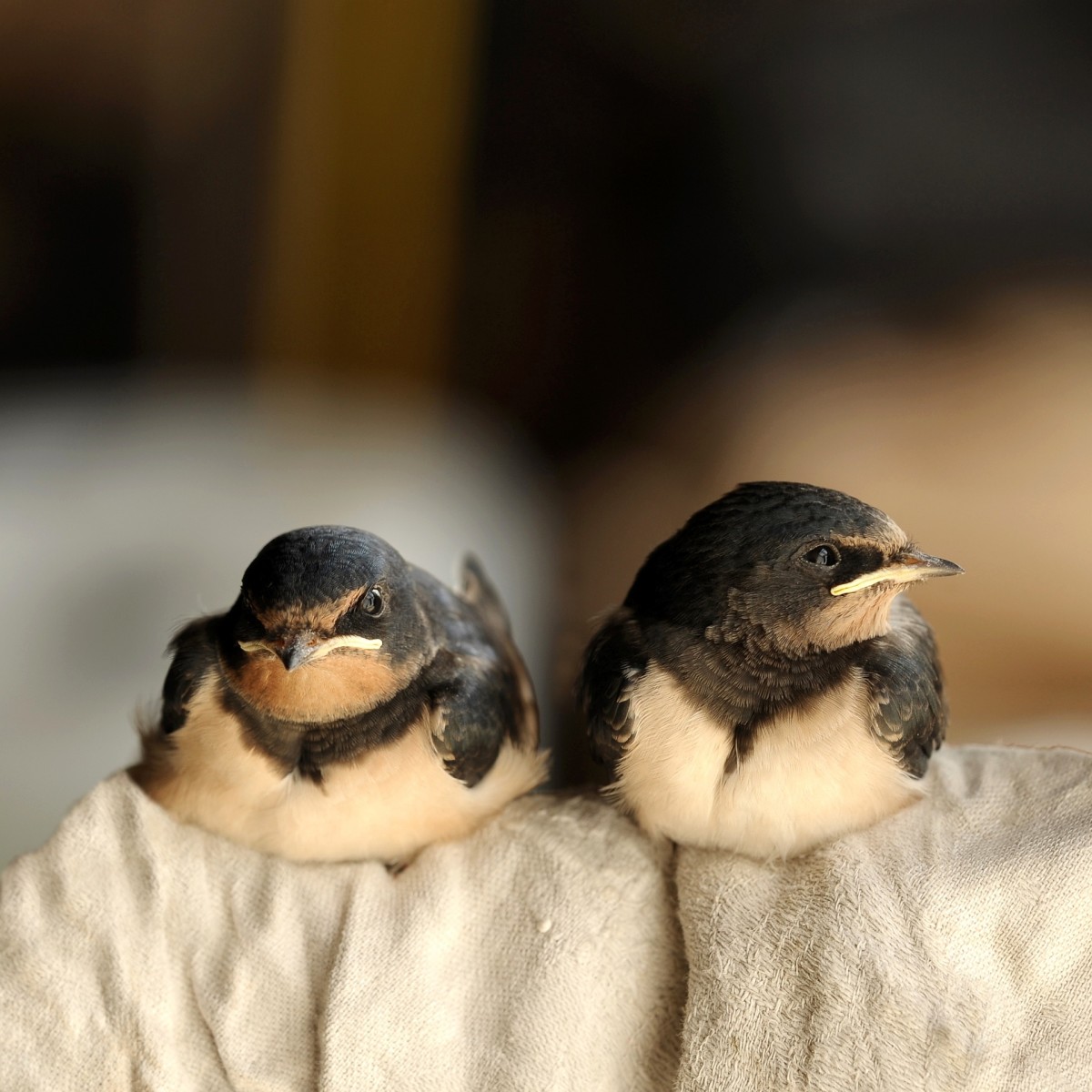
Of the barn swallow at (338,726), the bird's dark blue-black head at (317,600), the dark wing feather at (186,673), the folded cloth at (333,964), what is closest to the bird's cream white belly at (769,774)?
the folded cloth at (333,964)

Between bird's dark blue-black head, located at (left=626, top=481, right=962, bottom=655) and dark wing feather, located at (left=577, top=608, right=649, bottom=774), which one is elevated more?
bird's dark blue-black head, located at (left=626, top=481, right=962, bottom=655)

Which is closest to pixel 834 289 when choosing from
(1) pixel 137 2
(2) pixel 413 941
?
(1) pixel 137 2

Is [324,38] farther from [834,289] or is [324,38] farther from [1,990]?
[1,990]

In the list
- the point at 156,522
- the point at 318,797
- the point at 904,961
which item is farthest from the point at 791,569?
the point at 156,522

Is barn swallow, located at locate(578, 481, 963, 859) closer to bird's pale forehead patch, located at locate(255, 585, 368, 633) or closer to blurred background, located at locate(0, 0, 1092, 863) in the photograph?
bird's pale forehead patch, located at locate(255, 585, 368, 633)

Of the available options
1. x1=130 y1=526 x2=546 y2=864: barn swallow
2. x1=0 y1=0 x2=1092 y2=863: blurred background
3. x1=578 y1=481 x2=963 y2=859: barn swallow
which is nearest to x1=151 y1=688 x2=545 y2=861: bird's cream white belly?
x1=130 y1=526 x2=546 y2=864: barn swallow

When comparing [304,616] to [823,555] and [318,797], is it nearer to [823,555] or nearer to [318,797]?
[318,797]
